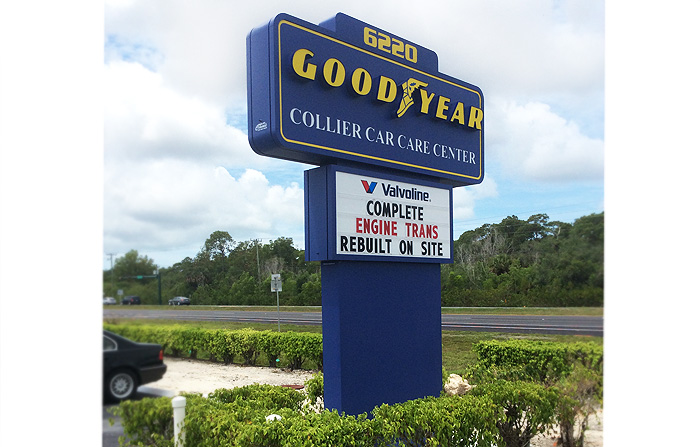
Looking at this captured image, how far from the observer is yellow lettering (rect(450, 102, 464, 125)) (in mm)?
5091

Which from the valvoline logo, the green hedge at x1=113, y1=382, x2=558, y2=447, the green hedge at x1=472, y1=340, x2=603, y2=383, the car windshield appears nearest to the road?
the green hedge at x1=472, y1=340, x2=603, y2=383

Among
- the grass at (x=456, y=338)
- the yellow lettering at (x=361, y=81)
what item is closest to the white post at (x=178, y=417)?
the yellow lettering at (x=361, y=81)

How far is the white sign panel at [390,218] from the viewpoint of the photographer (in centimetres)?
407

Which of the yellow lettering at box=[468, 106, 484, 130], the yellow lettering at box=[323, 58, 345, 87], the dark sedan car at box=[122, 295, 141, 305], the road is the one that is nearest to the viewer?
the dark sedan car at box=[122, 295, 141, 305]

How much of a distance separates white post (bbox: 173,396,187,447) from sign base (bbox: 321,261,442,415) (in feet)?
3.79

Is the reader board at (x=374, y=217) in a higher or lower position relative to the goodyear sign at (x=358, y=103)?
lower

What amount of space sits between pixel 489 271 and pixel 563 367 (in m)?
6.28

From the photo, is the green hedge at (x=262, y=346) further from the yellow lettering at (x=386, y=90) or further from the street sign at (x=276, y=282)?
the yellow lettering at (x=386, y=90)

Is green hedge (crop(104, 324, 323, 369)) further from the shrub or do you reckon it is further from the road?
the shrub

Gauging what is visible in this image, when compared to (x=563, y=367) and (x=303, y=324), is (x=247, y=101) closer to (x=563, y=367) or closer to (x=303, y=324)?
(x=563, y=367)

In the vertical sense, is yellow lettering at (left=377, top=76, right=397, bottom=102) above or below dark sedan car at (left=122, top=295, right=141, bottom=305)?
above

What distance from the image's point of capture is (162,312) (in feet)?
9.89

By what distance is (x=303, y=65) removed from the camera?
3768mm

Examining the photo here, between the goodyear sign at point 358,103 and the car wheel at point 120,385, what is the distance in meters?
1.67
